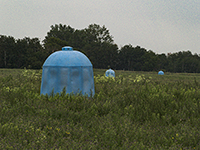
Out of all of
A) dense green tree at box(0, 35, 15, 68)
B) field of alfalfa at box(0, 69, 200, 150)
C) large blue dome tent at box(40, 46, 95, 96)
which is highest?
dense green tree at box(0, 35, 15, 68)

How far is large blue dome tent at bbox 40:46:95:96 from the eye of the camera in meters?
9.44

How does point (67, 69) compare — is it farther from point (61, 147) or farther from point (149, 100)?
point (61, 147)

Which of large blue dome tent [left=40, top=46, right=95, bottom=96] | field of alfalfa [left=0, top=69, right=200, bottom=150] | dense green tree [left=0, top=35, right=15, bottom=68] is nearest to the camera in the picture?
field of alfalfa [left=0, top=69, right=200, bottom=150]

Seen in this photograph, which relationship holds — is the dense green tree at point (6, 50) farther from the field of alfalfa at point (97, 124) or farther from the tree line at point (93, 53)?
the field of alfalfa at point (97, 124)

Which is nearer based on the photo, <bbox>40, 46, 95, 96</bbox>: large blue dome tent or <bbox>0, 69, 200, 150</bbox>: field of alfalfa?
<bbox>0, 69, 200, 150</bbox>: field of alfalfa

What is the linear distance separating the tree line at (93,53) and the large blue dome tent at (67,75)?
4127 cm

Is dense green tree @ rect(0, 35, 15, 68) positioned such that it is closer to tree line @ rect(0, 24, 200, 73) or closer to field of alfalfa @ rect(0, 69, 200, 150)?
tree line @ rect(0, 24, 200, 73)

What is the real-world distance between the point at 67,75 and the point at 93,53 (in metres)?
57.8

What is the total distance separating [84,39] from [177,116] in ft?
226

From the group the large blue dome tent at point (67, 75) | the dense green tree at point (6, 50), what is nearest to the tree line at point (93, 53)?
the dense green tree at point (6, 50)

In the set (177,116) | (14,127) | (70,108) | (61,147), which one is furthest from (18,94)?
(177,116)

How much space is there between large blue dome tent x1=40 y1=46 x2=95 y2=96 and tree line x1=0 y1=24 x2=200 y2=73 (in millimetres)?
41268

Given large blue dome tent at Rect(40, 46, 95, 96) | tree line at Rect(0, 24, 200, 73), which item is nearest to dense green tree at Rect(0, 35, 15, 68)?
tree line at Rect(0, 24, 200, 73)

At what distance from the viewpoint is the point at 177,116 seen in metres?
7.36
